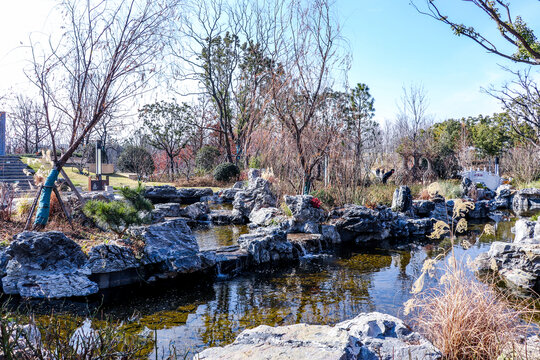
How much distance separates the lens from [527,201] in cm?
1361

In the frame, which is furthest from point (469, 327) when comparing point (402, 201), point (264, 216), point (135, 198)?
point (402, 201)

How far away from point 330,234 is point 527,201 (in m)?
9.94

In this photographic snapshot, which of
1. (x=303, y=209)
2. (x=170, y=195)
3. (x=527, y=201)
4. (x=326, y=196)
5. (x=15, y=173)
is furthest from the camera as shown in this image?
(x=15, y=173)

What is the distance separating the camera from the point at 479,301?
2.65 metres

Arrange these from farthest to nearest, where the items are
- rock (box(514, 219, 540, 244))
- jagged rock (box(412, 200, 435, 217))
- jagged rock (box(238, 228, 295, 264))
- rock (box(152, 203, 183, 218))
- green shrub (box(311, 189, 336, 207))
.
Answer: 1. jagged rock (box(412, 200, 435, 217))
2. rock (box(152, 203, 183, 218))
3. green shrub (box(311, 189, 336, 207))
4. rock (box(514, 219, 540, 244))
5. jagged rock (box(238, 228, 295, 264))

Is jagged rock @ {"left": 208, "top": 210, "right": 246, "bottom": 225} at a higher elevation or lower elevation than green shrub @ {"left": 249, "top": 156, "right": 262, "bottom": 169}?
lower

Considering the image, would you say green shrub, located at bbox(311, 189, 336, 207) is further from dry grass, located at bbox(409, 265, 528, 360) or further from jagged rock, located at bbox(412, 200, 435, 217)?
dry grass, located at bbox(409, 265, 528, 360)

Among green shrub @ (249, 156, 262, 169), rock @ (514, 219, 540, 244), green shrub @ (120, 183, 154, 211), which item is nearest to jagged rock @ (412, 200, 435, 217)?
rock @ (514, 219, 540, 244)

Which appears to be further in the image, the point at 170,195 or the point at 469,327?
the point at 170,195

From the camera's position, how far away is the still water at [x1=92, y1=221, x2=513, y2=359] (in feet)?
11.8

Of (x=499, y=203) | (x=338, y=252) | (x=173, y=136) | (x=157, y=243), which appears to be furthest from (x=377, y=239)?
(x=173, y=136)

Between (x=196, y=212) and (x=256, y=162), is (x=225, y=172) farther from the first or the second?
(x=196, y=212)

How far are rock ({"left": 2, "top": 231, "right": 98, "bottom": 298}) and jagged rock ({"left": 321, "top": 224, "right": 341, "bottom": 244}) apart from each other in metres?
4.77

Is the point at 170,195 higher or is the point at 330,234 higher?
the point at 170,195
